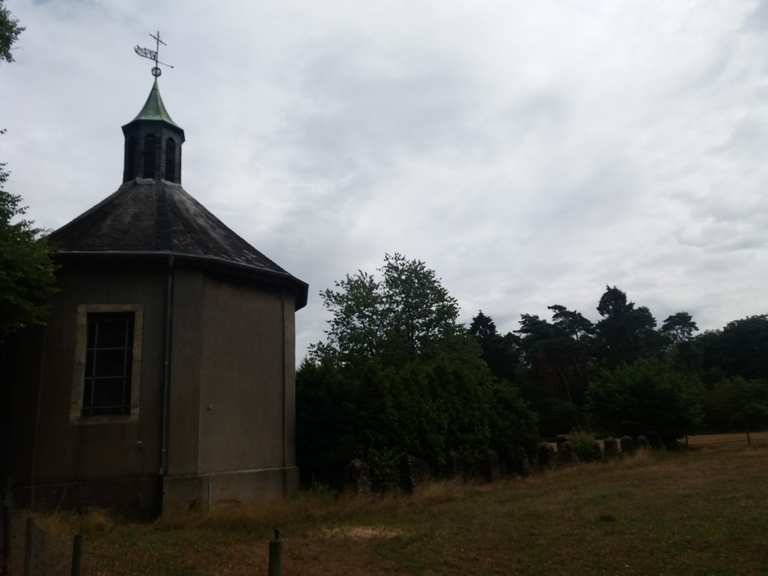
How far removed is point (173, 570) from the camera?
28.8 feet

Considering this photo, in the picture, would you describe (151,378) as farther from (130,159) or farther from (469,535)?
(130,159)

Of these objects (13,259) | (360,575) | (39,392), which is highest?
(13,259)

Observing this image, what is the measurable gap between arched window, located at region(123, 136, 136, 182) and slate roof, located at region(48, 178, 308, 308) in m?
0.32

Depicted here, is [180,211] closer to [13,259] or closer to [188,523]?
[13,259]

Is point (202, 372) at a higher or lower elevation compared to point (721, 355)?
lower

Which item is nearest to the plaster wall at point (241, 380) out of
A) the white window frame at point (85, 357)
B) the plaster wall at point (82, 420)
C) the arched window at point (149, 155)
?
the plaster wall at point (82, 420)

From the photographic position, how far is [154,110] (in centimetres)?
2006

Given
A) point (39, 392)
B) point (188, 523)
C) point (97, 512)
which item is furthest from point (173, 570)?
point (39, 392)

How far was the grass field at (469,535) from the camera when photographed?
9096 mm

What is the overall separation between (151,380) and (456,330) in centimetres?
3076

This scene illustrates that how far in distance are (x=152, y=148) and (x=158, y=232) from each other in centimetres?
467

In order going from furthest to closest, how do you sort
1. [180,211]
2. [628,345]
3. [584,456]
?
[628,345] < [584,456] < [180,211]

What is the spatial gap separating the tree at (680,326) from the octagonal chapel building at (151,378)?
78.7m

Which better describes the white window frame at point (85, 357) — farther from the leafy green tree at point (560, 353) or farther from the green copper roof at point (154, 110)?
the leafy green tree at point (560, 353)
